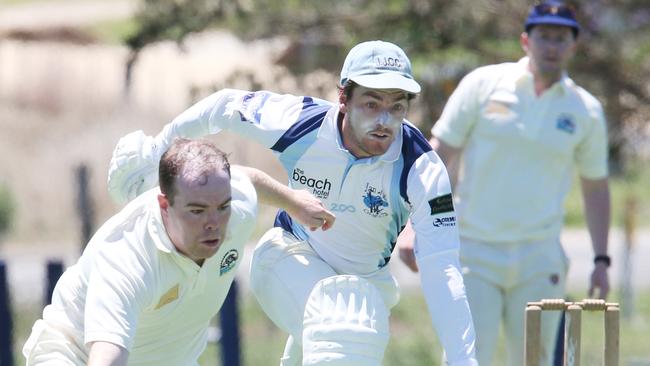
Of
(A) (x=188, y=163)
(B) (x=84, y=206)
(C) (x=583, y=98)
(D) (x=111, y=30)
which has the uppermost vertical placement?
(D) (x=111, y=30)

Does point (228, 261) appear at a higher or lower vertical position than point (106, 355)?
higher

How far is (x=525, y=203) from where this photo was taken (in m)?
7.84

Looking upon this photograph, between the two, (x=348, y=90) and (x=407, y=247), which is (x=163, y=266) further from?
(x=407, y=247)

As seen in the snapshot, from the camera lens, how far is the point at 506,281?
7.88m

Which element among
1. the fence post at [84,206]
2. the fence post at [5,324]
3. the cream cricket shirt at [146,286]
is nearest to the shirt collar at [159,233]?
the cream cricket shirt at [146,286]

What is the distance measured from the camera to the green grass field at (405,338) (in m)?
11.3

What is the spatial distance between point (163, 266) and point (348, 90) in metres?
1.07

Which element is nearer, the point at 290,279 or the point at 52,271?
the point at 290,279

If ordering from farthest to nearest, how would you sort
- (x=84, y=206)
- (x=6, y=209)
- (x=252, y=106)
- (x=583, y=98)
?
(x=6, y=209), (x=84, y=206), (x=583, y=98), (x=252, y=106)

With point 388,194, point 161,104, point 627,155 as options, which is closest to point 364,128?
point 388,194

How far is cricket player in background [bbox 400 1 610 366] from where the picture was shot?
779 cm

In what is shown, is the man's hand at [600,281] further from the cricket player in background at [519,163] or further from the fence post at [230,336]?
the fence post at [230,336]

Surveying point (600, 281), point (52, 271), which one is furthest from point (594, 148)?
point (52, 271)

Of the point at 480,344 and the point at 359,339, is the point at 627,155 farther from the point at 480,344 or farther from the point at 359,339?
the point at 359,339
